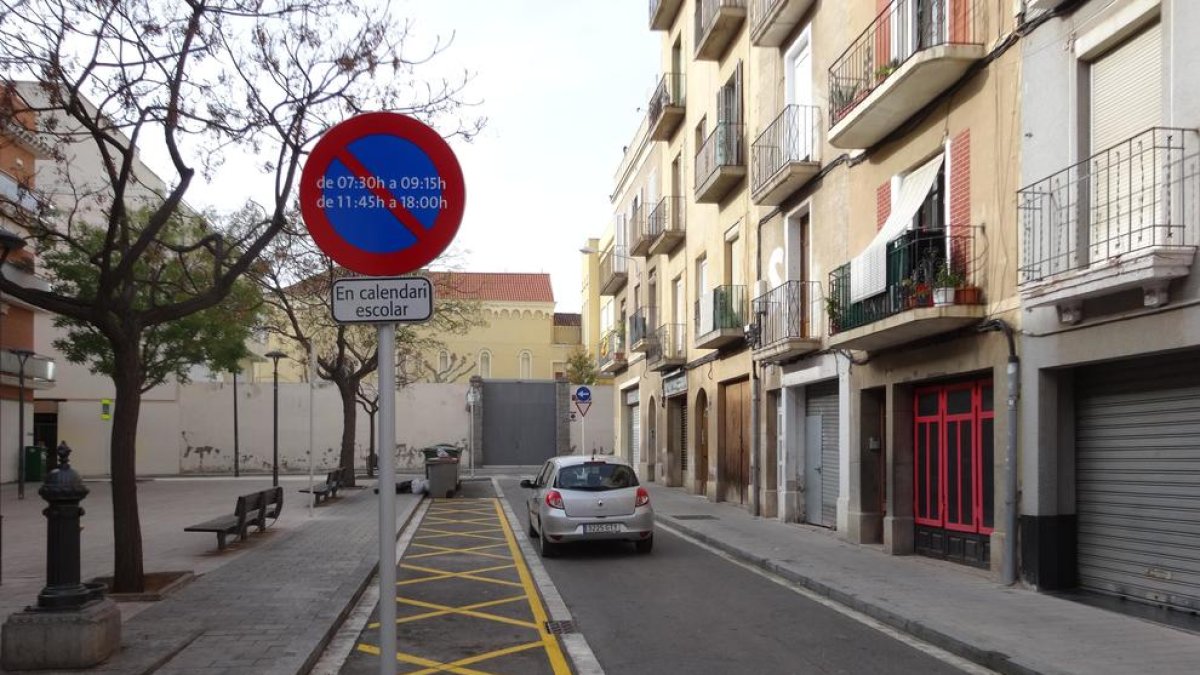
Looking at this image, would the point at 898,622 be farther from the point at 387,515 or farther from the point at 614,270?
the point at 614,270

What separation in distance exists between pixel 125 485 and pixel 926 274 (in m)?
9.84

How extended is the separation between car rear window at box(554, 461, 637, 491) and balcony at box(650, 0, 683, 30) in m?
18.8

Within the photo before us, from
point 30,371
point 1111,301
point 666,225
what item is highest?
point 666,225

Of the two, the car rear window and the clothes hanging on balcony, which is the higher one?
the clothes hanging on balcony

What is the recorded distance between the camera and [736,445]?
76.9 ft

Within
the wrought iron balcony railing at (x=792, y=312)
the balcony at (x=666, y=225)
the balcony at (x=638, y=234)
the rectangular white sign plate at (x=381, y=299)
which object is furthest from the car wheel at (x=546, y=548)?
the balcony at (x=638, y=234)

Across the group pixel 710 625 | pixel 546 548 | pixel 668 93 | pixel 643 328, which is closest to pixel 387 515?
pixel 710 625

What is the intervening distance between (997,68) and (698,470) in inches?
672

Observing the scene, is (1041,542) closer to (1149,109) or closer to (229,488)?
(1149,109)

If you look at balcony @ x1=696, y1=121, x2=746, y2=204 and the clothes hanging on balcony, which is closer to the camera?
the clothes hanging on balcony

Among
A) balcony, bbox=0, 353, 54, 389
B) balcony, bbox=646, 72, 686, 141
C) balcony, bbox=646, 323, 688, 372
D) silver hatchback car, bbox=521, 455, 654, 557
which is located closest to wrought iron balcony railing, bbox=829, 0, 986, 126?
silver hatchback car, bbox=521, 455, 654, 557

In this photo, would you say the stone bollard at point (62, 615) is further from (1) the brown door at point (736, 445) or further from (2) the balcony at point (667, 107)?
(2) the balcony at point (667, 107)

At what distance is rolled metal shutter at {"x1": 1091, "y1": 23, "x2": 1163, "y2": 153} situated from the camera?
368 inches

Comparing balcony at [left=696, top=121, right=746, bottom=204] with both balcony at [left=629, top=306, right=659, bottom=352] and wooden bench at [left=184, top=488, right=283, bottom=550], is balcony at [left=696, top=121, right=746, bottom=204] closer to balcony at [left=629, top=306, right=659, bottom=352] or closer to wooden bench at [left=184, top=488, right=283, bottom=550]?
balcony at [left=629, top=306, right=659, bottom=352]
